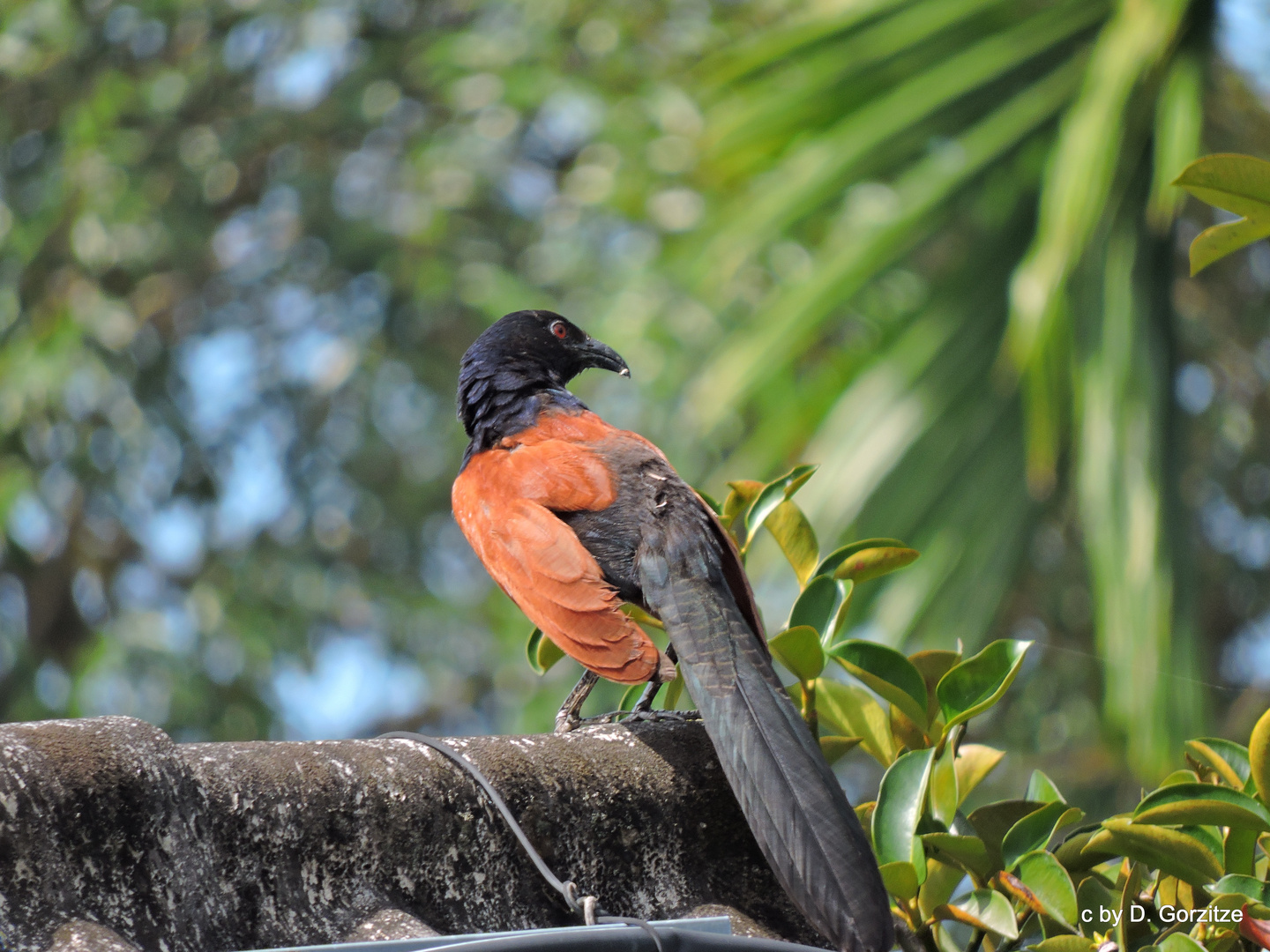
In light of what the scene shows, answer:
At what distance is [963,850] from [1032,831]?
12cm

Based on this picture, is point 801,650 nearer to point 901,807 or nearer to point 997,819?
point 901,807

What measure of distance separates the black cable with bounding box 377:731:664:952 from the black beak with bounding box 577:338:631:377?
169 centimetres

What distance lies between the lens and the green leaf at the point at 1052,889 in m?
1.52

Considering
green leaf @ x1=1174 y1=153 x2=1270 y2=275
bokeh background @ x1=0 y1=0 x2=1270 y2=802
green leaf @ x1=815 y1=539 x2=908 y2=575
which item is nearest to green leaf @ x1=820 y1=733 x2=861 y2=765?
green leaf @ x1=815 y1=539 x2=908 y2=575

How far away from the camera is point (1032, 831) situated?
166cm

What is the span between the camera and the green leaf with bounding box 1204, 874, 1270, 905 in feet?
4.86

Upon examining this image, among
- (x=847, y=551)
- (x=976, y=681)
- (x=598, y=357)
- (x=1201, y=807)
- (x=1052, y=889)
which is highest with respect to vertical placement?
(x=598, y=357)

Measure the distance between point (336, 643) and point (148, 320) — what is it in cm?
303

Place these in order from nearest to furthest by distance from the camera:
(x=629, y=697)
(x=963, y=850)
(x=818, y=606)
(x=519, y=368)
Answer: (x=963, y=850) → (x=818, y=606) → (x=629, y=697) → (x=519, y=368)

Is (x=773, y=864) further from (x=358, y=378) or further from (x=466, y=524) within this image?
(x=358, y=378)

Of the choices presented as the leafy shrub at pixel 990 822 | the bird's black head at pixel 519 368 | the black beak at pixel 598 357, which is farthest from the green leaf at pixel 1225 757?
the black beak at pixel 598 357

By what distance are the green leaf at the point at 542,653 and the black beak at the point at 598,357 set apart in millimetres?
1089

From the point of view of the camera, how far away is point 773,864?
1543 mm

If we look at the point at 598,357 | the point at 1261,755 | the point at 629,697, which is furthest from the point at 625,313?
the point at 1261,755
